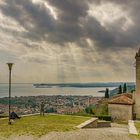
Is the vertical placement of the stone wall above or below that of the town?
above

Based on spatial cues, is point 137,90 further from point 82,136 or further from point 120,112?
point 82,136

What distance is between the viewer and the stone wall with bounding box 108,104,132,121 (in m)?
31.4

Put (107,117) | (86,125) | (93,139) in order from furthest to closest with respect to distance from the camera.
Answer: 1. (107,117)
2. (86,125)
3. (93,139)

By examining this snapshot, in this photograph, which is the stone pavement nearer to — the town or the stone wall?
the stone wall

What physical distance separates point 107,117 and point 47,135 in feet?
48.4

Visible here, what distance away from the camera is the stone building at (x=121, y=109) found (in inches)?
1238

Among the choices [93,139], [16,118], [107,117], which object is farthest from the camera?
[107,117]

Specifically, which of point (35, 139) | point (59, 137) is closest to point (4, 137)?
point (35, 139)

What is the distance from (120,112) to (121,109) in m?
0.38

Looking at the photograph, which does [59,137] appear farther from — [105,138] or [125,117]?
[125,117]

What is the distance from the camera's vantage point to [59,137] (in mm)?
16688

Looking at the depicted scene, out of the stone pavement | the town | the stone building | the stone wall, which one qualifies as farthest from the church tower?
the stone pavement

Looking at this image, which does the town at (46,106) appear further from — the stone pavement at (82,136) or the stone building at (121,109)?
the stone pavement at (82,136)

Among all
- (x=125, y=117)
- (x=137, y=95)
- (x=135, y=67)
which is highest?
(x=135, y=67)
